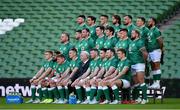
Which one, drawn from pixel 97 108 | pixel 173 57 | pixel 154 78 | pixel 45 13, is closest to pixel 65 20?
pixel 45 13

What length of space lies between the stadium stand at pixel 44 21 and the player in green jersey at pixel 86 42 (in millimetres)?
3414

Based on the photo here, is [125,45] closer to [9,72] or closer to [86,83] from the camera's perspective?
[86,83]

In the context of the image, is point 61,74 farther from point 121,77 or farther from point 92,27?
point 121,77

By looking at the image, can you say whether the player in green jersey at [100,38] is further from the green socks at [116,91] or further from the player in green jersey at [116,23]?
the green socks at [116,91]

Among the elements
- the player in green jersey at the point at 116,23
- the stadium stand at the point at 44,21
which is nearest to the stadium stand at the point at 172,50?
the stadium stand at the point at 44,21

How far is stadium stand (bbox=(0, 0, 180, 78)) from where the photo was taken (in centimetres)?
2022

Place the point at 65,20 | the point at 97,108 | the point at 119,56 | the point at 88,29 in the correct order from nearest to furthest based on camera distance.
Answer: the point at 97,108
the point at 119,56
the point at 88,29
the point at 65,20

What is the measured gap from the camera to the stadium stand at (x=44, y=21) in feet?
66.3

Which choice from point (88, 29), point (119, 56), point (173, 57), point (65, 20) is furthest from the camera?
point (65, 20)

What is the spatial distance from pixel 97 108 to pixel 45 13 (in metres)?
8.15

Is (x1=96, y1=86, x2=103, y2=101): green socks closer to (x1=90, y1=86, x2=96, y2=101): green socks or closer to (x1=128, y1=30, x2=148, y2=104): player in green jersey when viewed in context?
(x1=90, y1=86, x2=96, y2=101): green socks

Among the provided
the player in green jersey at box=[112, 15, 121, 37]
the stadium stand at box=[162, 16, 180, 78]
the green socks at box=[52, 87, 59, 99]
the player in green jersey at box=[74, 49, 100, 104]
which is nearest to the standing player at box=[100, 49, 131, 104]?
the player in green jersey at box=[74, 49, 100, 104]

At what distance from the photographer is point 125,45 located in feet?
52.4

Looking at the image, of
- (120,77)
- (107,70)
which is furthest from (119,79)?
(107,70)
